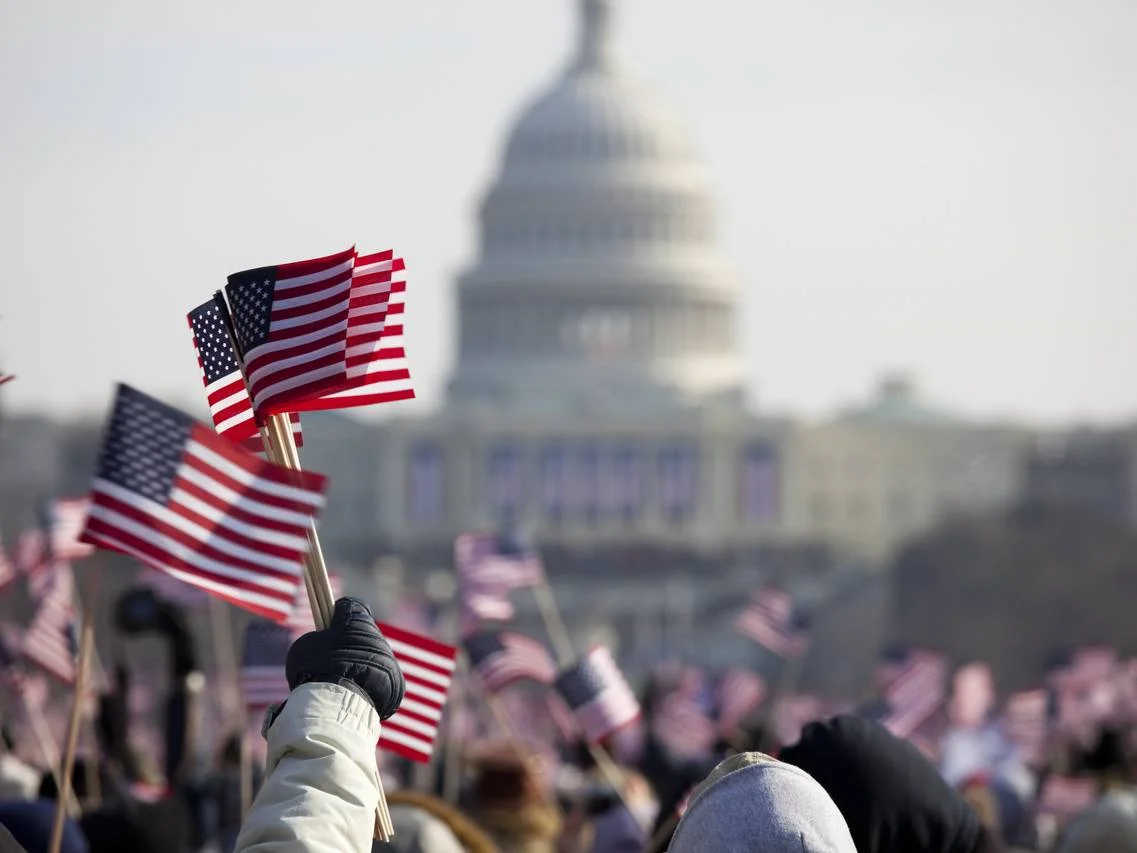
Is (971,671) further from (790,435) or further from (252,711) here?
(790,435)

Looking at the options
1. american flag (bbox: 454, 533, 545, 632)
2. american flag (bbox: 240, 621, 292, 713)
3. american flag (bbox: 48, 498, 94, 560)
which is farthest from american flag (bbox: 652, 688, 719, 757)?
american flag (bbox: 240, 621, 292, 713)

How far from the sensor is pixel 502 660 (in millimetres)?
21672

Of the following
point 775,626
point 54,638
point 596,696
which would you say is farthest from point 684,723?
point 596,696

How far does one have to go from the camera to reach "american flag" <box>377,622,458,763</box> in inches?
502

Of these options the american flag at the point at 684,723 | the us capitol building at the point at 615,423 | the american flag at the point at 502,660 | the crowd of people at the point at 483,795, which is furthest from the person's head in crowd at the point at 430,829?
the us capitol building at the point at 615,423

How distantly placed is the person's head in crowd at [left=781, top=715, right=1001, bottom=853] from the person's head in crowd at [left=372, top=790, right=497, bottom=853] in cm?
175

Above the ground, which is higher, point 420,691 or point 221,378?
point 221,378

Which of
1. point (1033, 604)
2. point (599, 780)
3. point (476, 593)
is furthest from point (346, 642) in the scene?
point (1033, 604)

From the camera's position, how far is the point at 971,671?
114ft

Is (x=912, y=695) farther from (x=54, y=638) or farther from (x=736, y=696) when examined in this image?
(x=736, y=696)

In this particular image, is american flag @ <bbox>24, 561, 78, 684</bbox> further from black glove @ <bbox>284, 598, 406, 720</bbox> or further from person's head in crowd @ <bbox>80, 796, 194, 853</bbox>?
black glove @ <bbox>284, 598, 406, 720</bbox>

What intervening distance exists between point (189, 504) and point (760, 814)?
3006 mm

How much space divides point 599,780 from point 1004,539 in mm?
94660

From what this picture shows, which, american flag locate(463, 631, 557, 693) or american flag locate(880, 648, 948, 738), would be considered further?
american flag locate(463, 631, 557, 693)
